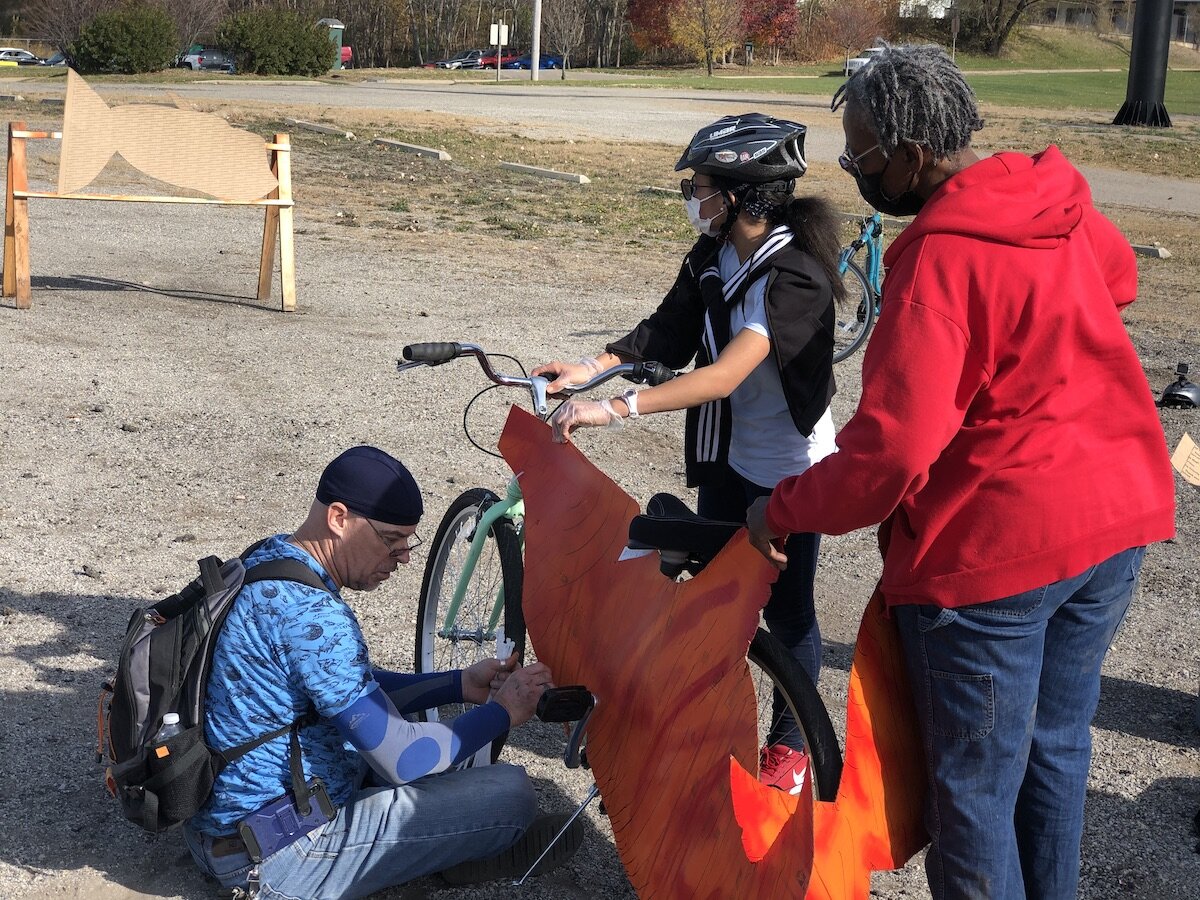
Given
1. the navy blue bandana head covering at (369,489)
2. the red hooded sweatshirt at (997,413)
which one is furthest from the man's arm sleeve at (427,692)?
the red hooded sweatshirt at (997,413)

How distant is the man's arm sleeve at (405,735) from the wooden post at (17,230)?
7366mm

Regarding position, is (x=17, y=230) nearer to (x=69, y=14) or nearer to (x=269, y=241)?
(x=269, y=241)

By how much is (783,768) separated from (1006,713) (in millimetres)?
914

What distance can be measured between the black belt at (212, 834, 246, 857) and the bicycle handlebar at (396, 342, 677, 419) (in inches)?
46.5

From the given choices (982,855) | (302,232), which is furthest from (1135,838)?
(302,232)

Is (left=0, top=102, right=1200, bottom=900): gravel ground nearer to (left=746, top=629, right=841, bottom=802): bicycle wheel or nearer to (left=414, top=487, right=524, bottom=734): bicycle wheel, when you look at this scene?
(left=414, top=487, right=524, bottom=734): bicycle wheel

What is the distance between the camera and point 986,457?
86.2 inches

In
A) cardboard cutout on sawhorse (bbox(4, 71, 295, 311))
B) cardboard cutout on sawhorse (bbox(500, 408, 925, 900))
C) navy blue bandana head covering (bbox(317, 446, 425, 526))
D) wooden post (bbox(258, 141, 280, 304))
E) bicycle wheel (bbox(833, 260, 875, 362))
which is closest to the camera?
cardboard cutout on sawhorse (bbox(500, 408, 925, 900))

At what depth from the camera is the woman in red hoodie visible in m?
2.09

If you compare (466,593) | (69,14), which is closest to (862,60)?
(466,593)

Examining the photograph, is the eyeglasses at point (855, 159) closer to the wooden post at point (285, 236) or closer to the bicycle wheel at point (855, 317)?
the bicycle wheel at point (855, 317)

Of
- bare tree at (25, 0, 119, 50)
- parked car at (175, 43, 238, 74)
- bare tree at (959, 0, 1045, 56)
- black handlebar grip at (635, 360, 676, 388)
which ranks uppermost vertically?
bare tree at (959, 0, 1045, 56)

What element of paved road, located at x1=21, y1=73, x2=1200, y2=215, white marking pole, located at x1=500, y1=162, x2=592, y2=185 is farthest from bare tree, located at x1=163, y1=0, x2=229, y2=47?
white marking pole, located at x1=500, y1=162, x2=592, y2=185

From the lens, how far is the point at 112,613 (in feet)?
15.4
